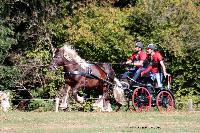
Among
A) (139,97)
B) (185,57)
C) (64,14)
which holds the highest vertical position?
(64,14)

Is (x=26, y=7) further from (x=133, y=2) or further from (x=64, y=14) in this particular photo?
(x=133, y=2)

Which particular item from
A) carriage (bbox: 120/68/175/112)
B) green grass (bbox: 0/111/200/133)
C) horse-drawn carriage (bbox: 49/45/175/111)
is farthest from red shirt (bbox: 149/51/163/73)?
green grass (bbox: 0/111/200/133)

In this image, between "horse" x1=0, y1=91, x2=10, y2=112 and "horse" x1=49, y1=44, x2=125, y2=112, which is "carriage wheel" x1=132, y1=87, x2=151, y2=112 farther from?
"horse" x1=0, y1=91, x2=10, y2=112

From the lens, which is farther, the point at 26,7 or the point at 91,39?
the point at 26,7

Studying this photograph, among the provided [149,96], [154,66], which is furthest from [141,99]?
[154,66]

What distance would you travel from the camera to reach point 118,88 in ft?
74.1

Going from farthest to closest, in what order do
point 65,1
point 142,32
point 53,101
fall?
point 65,1 → point 142,32 → point 53,101

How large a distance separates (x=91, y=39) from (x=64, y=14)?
2.92 m

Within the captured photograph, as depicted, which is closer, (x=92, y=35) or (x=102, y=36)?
(x=92, y=35)

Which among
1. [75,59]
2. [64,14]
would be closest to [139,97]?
[75,59]

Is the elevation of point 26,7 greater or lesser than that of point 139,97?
greater

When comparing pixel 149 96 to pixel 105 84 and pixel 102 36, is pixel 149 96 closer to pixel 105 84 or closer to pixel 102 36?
pixel 105 84

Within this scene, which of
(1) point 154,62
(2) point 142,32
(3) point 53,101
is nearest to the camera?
(1) point 154,62

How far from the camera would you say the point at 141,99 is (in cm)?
2066
